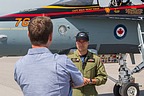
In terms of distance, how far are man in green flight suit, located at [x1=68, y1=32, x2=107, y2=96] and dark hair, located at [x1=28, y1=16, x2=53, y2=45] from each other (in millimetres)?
1834

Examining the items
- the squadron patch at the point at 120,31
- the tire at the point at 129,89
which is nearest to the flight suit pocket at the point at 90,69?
the squadron patch at the point at 120,31

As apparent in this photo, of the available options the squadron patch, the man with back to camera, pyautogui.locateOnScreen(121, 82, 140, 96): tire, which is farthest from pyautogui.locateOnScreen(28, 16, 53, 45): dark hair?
pyautogui.locateOnScreen(121, 82, 140, 96): tire

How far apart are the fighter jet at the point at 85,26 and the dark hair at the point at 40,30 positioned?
482 cm

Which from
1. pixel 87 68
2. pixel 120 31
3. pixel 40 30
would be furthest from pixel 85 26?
pixel 40 30

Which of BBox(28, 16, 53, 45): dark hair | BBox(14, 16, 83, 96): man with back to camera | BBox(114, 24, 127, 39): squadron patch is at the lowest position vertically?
BBox(114, 24, 127, 39): squadron patch

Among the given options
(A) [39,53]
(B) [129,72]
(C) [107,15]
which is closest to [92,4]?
(C) [107,15]

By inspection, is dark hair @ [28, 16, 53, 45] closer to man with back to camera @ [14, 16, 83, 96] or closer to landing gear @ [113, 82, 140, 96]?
man with back to camera @ [14, 16, 83, 96]

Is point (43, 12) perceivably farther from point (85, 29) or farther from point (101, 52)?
point (101, 52)

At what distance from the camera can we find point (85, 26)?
773 cm

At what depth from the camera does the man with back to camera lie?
2.24m

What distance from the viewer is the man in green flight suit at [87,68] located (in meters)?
4.09

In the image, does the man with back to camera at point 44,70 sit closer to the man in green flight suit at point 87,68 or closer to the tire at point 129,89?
the man in green flight suit at point 87,68

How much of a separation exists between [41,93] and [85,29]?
555 centimetres

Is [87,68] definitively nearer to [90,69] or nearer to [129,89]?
[90,69]
